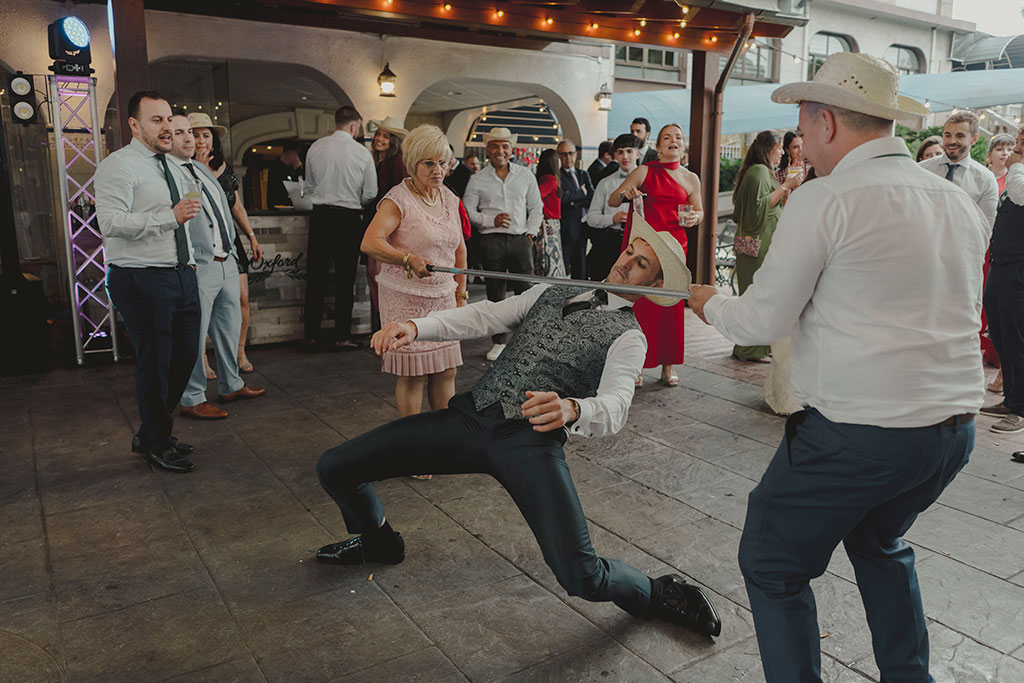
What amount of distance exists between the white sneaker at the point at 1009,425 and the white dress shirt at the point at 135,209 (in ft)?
16.2

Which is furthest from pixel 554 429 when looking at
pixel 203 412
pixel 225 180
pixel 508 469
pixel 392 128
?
pixel 392 128

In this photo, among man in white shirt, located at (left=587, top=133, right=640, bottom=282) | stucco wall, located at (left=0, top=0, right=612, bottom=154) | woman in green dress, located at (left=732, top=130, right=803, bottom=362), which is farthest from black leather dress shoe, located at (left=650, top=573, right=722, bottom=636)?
stucco wall, located at (left=0, top=0, right=612, bottom=154)

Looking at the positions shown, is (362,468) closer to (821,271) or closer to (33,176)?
(821,271)

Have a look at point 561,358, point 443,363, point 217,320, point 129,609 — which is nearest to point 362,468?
point 561,358

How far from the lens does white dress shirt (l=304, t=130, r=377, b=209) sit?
265 inches

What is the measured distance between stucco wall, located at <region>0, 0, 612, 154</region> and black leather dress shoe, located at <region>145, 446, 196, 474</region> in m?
5.96

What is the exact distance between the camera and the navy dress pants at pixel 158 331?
391cm

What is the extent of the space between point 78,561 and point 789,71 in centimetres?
2440

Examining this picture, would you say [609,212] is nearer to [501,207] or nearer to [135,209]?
[501,207]

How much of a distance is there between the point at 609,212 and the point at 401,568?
4.36 metres

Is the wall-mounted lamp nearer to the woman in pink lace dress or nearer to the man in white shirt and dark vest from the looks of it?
the man in white shirt and dark vest

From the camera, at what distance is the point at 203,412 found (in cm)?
493

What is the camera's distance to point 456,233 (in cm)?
392

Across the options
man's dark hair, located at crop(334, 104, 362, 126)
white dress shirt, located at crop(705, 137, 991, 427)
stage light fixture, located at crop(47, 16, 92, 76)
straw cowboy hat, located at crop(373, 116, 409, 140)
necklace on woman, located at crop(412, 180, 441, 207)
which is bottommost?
white dress shirt, located at crop(705, 137, 991, 427)
